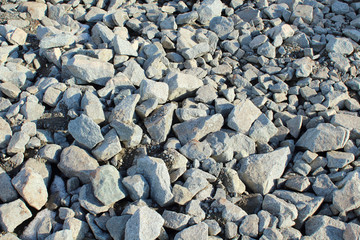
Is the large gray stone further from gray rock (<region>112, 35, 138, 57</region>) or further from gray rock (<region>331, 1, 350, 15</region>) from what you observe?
gray rock (<region>331, 1, 350, 15</region>)

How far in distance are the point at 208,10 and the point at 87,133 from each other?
2.56 meters

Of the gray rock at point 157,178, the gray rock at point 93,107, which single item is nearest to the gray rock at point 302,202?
the gray rock at point 157,178

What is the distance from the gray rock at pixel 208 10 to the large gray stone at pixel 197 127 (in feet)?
6.28

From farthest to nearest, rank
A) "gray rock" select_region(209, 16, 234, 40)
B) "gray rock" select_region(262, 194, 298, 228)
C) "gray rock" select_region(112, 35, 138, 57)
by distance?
"gray rock" select_region(209, 16, 234, 40) → "gray rock" select_region(112, 35, 138, 57) → "gray rock" select_region(262, 194, 298, 228)

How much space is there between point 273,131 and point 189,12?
2.15 m

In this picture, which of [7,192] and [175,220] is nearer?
[175,220]

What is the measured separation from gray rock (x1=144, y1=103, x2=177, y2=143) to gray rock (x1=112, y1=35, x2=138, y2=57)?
3.19ft

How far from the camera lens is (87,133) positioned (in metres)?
3.09

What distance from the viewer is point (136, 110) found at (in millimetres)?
3350

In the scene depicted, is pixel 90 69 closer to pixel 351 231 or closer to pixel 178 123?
pixel 178 123

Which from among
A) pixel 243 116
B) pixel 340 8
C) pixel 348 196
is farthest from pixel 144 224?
pixel 340 8

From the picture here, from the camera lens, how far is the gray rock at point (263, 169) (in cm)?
303

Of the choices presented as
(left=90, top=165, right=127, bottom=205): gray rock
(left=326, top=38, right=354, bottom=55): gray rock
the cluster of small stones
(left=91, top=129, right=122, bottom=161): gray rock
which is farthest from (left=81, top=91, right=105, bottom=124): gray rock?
(left=326, top=38, right=354, bottom=55): gray rock

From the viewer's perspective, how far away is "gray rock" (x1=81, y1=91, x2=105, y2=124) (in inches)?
127
